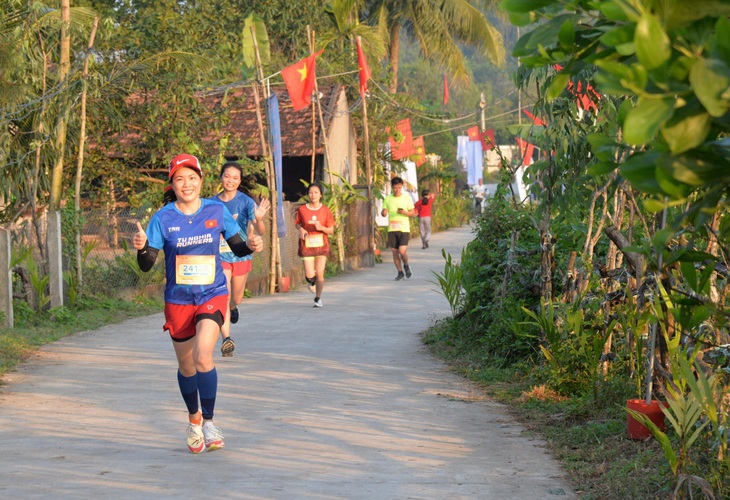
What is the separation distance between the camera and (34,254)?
42.7ft

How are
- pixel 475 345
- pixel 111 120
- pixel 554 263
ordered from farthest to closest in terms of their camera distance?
pixel 111 120 → pixel 475 345 → pixel 554 263

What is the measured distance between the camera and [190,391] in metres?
6.70

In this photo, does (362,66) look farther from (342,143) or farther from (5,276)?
(5,276)

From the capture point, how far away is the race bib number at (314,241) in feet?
49.4

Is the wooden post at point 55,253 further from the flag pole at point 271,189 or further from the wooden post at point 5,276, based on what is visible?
the flag pole at point 271,189

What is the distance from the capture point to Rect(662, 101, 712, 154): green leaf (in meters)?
1.65

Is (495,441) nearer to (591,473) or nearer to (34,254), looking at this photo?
(591,473)

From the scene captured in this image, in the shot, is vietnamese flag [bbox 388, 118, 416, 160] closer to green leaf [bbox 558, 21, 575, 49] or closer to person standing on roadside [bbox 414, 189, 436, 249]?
person standing on roadside [bbox 414, 189, 436, 249]

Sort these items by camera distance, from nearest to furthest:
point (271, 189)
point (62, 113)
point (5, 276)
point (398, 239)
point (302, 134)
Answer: point (5, 276)
point (62, 113)
point (271, 189)
point (398, 239)
point (302, 134)

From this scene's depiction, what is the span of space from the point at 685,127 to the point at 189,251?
5494 millimetres

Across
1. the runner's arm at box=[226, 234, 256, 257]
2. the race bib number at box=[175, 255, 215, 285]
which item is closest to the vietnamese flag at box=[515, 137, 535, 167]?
the runner's arm at box=[226, 234, 256, 257]

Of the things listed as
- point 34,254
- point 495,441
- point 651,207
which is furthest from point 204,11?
point 651,207

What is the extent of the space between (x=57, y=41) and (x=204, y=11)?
7.79 metres

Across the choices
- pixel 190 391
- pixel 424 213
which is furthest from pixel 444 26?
pixel 190 391
